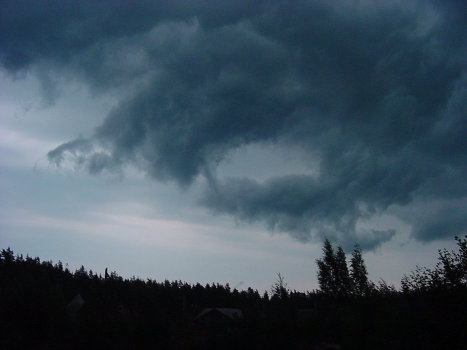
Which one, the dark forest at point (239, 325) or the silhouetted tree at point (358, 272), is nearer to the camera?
the dark forest at point (239, 325)

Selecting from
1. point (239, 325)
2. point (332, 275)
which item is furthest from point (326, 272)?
point (239, 325)

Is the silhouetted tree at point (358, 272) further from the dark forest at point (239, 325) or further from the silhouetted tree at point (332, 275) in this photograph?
the dark forest at point (239, 325)

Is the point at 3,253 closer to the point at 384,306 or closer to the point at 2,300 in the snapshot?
the point at 2,300

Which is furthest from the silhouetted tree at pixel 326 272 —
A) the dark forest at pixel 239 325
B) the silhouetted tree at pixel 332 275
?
the dark forest at pixel 239 325

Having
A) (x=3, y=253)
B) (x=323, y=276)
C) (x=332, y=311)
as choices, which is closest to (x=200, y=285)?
(x=3, y=253)

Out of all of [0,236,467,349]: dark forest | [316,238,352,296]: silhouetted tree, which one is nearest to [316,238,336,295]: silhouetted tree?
[316,238,352,296]: silhouetted tree

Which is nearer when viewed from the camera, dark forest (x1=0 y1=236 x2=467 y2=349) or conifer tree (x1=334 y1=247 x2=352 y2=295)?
dark forest (x1=0 y1=236 x2=467 y2=349)

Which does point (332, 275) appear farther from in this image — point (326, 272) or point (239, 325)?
point (239, 325)

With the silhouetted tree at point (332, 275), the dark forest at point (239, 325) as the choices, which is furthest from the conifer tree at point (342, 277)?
the dark forest at point (239, 325)

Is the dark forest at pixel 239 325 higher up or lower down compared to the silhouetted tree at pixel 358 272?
lower down

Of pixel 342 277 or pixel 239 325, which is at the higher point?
pixel 342 277

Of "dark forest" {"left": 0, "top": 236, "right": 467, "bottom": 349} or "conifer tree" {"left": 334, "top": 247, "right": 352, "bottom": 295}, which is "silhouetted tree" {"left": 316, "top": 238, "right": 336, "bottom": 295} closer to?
"conifer tree" {"left": 334, "top": 247, "right": 352, "bottom": 295}

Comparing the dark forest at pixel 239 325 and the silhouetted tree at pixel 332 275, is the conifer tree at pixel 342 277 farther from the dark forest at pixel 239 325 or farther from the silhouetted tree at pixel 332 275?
the dark forest at pixel 239 325

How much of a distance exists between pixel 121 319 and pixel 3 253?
111 metres
